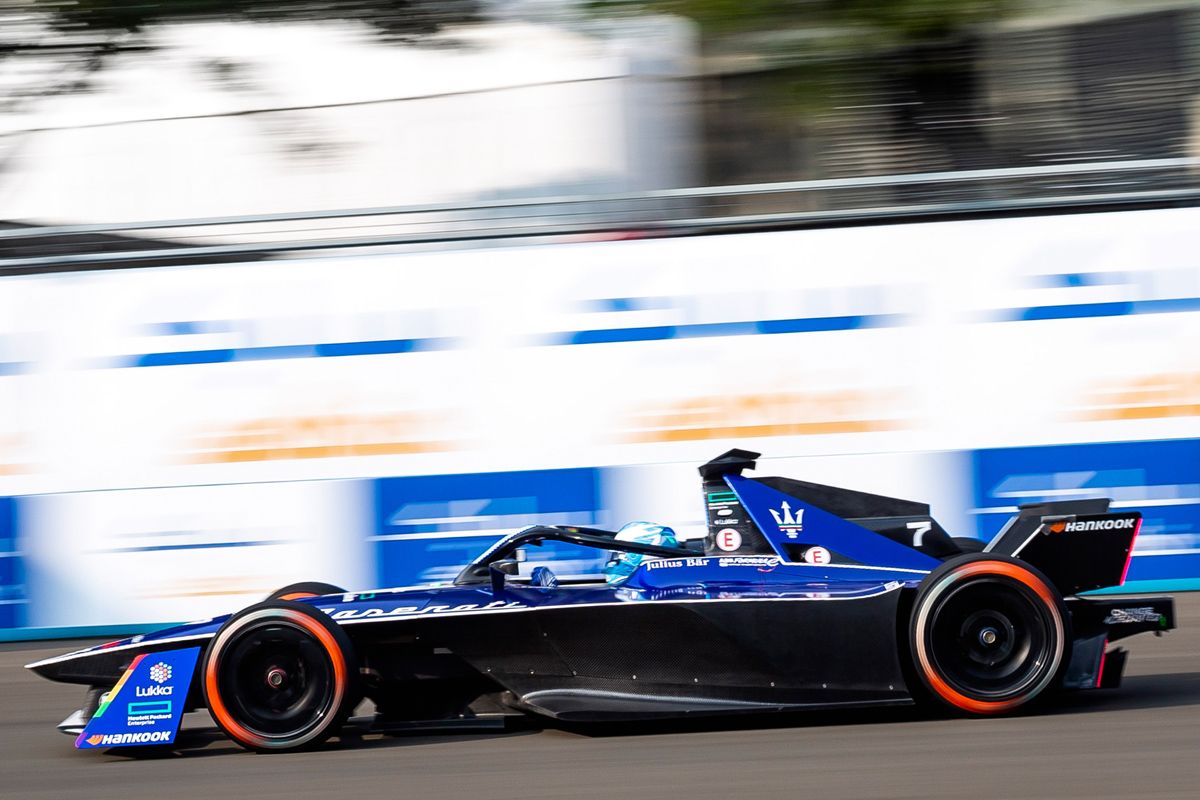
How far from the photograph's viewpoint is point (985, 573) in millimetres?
4816

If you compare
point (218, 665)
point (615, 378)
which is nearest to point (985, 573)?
point (218, 665)

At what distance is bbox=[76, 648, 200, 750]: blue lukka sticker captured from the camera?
16.0ft

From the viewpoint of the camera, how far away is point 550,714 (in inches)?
191

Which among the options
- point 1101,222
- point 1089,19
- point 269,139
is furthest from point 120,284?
point 1089,19

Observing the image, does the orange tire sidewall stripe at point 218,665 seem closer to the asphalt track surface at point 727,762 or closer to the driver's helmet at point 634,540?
the asphalt track surface at point 727,762

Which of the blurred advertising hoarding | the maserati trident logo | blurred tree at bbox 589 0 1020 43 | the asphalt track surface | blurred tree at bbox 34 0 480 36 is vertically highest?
blurred tree at bbox 34 0 480 36

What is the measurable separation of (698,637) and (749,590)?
0.26 metres

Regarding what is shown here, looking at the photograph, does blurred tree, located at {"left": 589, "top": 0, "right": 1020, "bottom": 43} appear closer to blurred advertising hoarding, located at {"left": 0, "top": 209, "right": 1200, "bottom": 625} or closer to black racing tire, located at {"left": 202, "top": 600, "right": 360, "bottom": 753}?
blurred advertising hoarding, located at {"left": 0, "top": 209, "right": 1200, "bottom": 625}

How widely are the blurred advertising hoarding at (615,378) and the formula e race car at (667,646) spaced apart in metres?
3.36

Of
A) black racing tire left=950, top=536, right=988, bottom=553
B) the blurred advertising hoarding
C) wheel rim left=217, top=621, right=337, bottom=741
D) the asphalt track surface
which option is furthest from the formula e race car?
the blurred advertising hoarding

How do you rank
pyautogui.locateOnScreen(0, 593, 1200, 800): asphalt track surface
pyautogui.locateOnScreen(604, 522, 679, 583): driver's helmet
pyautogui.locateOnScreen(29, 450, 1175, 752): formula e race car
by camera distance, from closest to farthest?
pyautogui.locateOnScreen(0, 593, 1200, 800): asphalt track surface, pyautogui.locateOnScreen(29, 450, 1175, 752): formula e race car, pyautogui.locateOnScreen(604, 522, 679, 583): driver's helmet

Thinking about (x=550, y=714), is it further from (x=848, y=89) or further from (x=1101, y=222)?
(x=848, y=89)

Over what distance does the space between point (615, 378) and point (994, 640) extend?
4.09 m

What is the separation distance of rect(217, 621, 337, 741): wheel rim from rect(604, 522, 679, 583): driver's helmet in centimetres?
117
